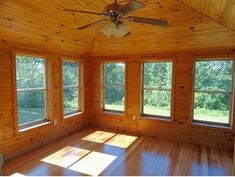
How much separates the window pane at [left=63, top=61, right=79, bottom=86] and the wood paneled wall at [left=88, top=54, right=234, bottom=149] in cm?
51

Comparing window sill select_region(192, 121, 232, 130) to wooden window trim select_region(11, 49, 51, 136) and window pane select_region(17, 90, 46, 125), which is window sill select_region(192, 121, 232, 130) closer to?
wooden window trim select_region(11, 49, 51, 136)

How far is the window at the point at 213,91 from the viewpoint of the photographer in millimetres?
3988

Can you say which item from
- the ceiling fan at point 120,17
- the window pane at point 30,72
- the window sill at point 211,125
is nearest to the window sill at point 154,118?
the window sill at point 211,125

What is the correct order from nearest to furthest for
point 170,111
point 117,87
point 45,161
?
point 45,161 → point 170,111 → point 117,87

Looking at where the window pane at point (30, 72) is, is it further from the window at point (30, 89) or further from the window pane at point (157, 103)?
the window pane at point (157, 103)

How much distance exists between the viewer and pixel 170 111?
457 centimetres

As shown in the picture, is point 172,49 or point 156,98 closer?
point 172,49

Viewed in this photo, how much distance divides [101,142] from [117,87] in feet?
5.41

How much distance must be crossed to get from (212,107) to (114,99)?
8.25ft

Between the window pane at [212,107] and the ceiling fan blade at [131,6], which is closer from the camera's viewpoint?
the ceiling fan blade at [131,6]

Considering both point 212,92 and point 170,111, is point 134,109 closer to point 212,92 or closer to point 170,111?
point 170,111

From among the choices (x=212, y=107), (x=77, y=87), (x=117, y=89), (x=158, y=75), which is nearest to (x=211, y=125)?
(x=212, y=107)

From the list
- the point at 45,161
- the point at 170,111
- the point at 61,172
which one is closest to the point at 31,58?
the point at 45,161

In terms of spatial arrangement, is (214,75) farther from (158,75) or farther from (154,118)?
(154,118)
